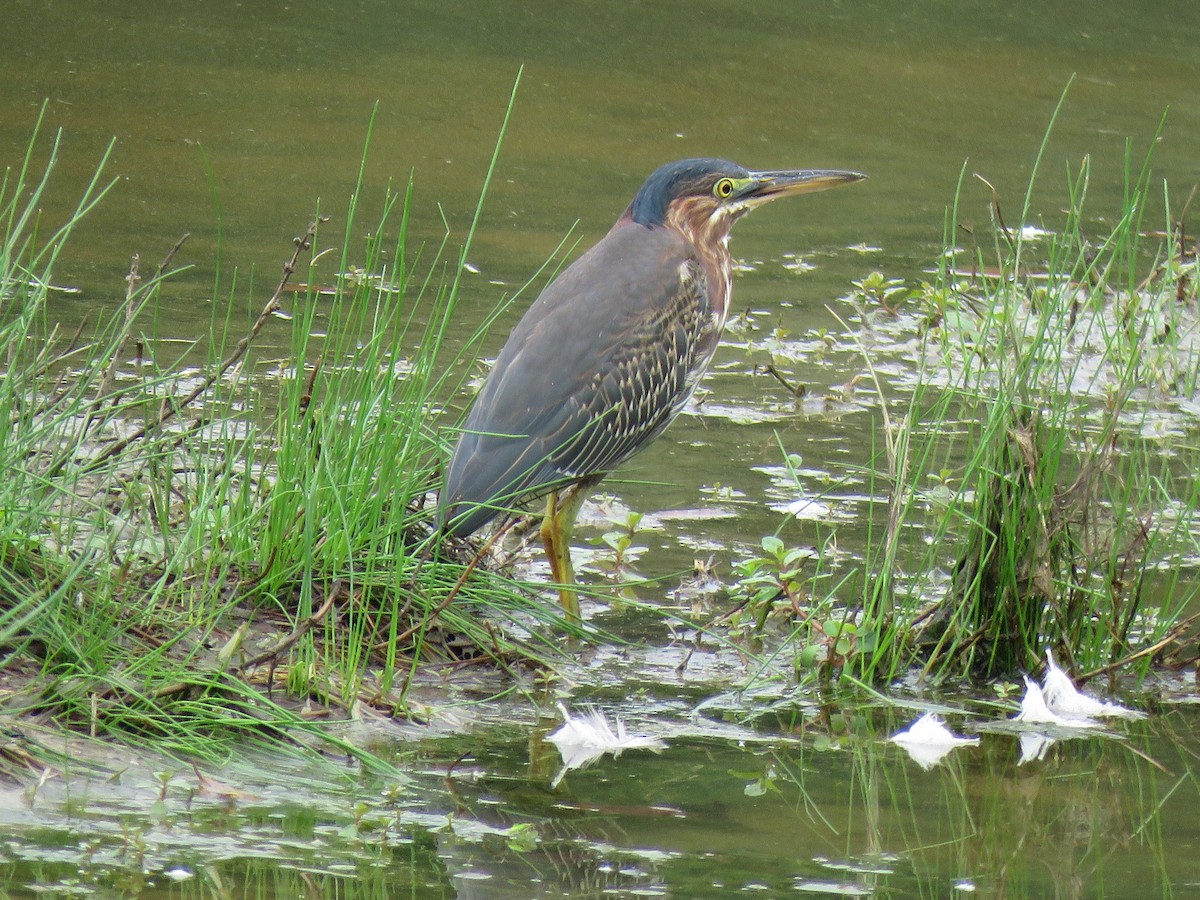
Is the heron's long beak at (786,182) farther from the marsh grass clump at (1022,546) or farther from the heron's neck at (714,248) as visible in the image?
the marsh grass clump at (1022,546)

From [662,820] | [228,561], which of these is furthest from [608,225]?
[662,820]

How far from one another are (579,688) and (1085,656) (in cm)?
131

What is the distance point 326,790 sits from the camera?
3.46 meters

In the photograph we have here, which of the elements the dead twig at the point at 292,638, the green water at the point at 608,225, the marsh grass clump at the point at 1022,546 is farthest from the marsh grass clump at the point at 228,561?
the marsh grass clump at the point at 1022,546

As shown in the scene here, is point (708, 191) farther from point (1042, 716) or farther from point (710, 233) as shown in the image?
point (1042, 716)

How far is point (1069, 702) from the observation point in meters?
4.30

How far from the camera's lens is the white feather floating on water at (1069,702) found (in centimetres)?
429

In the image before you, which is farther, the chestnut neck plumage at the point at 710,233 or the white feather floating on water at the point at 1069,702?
the chestnut neck plumage at the point at 710,233

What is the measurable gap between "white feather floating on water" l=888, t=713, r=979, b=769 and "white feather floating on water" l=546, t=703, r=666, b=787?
0.57 m

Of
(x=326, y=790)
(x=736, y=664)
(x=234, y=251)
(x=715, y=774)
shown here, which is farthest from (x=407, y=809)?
(x=234, y=251)

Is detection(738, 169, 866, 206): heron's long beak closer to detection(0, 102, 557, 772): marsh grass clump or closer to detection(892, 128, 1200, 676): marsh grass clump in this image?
detection(892, 128, 1200, 676): marsh grass clump

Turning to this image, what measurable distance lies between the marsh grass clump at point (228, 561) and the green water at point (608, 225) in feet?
0.73

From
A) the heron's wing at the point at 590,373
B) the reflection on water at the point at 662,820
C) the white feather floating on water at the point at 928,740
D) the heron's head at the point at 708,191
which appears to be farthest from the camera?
the heron's head at the point at 708,191

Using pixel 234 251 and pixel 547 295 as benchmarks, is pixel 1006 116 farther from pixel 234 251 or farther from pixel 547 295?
pixel 547 295
